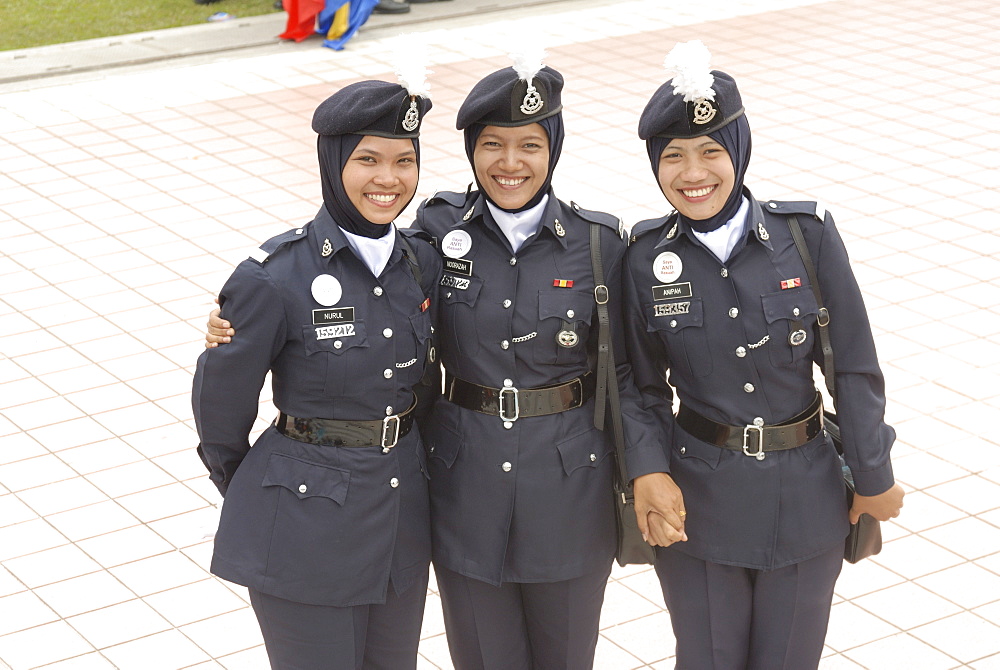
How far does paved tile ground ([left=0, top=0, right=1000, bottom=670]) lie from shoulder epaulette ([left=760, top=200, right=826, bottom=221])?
60.4 inches

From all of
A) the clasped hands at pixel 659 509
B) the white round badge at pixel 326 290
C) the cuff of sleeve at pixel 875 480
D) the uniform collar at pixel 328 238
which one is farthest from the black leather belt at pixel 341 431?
the cuff of sleeve at pixel 875 480

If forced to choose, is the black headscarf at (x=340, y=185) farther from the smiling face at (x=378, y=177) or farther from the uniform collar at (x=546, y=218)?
the uniform collar at (x=546, y=218)

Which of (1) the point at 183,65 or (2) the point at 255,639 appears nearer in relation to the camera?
(2) the point at 255,639

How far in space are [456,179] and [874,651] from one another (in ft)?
14.7

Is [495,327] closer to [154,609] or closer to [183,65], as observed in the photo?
[154,609]

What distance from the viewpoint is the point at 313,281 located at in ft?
9.59

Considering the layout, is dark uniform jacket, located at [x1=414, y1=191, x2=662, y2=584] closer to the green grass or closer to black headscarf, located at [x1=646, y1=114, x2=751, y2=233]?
black headscarf, located at [x1=646, y1=114, x2=751, y2=233]

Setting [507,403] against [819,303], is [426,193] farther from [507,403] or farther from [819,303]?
[819,303]

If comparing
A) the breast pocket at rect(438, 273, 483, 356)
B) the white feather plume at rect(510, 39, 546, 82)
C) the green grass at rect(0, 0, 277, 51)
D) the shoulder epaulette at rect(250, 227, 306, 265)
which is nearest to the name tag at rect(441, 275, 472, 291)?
the breast pocket at rect(438, 273, 483, 356)

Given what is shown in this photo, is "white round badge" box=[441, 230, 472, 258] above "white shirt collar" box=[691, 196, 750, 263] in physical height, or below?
below

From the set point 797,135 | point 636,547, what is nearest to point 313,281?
point 636,547

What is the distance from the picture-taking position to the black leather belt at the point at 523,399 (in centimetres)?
311

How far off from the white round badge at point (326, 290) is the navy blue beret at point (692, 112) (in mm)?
798

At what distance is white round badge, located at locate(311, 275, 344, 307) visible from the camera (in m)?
2.92
